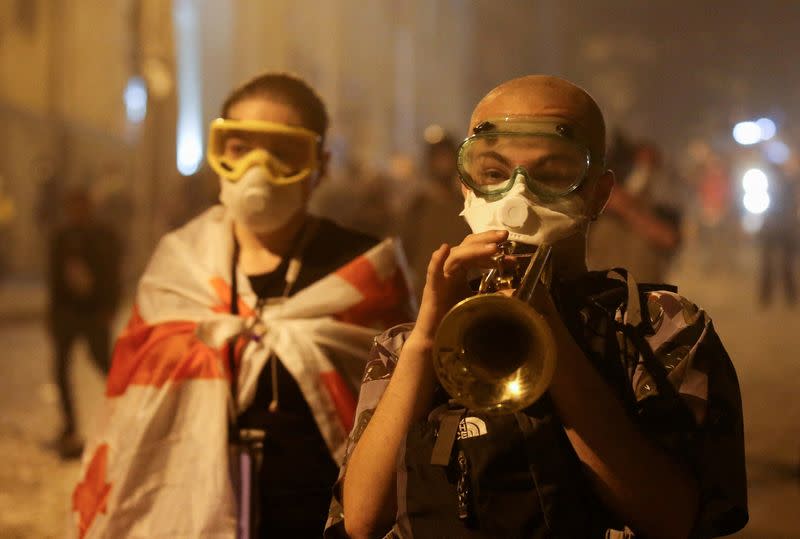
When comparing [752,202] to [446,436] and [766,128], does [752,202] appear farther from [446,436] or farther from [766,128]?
[446,436]

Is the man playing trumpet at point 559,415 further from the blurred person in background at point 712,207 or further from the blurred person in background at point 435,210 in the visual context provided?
the blurred person in background at point 712,207

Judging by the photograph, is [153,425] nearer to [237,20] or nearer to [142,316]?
[142,316]

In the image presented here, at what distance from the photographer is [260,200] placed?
3.49m

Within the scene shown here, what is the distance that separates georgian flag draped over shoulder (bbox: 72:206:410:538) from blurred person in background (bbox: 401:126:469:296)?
9.52 feet

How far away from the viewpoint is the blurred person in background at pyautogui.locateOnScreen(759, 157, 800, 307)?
15.7 metres

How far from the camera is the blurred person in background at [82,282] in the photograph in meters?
8.77

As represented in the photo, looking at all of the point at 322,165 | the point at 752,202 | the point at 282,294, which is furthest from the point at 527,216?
the point at 752,202

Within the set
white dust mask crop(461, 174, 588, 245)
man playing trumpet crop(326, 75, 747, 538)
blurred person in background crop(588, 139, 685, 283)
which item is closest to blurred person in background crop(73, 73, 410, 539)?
man playing trumpet crop(326, 75, 747, 538)

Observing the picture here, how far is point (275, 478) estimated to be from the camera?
3.26 metres

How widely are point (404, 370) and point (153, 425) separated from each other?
5.24 ft

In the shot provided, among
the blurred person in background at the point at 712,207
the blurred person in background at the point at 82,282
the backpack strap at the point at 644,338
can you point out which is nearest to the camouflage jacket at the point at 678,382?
the backpack strap at the point at 644,338

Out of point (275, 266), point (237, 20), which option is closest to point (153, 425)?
point (275, 266)

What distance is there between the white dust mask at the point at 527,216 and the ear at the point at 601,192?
3.8 inches

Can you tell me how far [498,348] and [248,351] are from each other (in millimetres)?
1635
